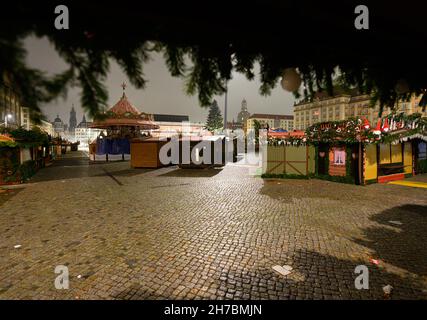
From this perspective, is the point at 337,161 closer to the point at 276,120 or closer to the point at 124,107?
the point at 124,107

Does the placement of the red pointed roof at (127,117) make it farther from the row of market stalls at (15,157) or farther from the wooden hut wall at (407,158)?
the wooden hut wall at (407,158)

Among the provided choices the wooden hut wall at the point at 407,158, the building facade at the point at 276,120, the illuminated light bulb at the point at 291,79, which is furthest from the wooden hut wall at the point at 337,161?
the building facade at the point at 276,120

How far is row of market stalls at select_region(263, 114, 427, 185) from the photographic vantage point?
11688mm

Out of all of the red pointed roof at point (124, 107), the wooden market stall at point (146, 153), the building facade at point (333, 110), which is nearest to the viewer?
the wooden market stall at point (146, 153)

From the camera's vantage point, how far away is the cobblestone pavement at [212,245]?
349cm

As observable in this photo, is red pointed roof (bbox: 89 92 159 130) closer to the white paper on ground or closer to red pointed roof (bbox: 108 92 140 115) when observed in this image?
red pointed roof (bbox: 108 92 140 115)

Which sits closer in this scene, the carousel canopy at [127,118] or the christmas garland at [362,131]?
the christmas garland at [362,131]

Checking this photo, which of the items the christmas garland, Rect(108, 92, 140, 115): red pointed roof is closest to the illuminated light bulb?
the christmas garland

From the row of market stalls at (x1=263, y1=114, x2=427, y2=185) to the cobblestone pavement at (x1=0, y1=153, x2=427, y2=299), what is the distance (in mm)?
3167

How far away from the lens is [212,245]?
194 inches

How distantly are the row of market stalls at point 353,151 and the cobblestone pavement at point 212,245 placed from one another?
3.17m

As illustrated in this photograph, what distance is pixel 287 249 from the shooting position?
4734 mm

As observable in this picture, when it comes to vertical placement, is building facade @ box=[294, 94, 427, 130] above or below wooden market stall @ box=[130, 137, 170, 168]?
above
